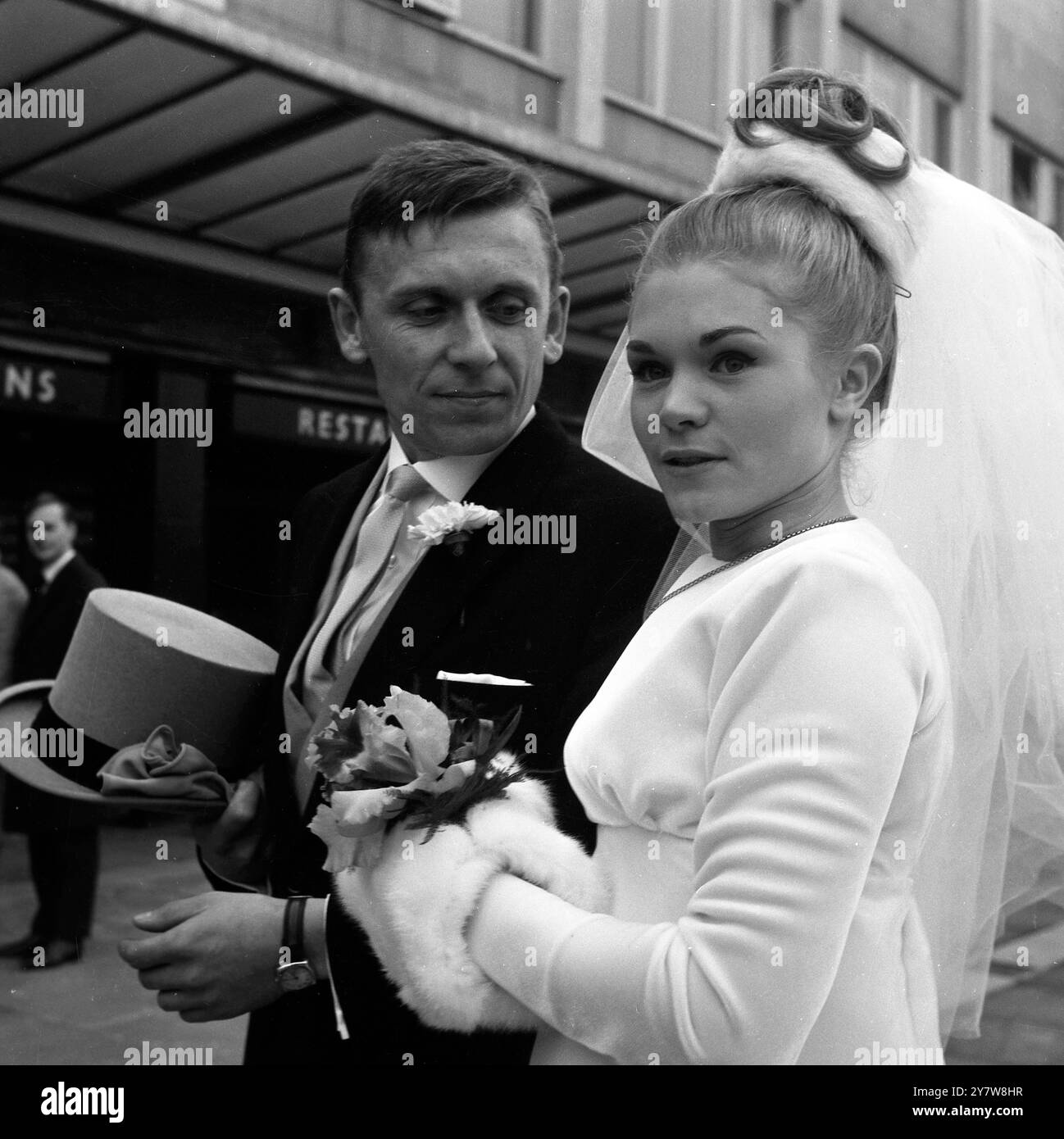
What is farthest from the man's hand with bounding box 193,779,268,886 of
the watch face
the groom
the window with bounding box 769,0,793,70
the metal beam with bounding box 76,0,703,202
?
the window with bounding box 769,0,793,70

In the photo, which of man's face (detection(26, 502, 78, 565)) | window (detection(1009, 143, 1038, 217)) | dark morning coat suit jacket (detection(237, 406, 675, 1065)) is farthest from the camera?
man's face (detection(26, 502, 78, 565))

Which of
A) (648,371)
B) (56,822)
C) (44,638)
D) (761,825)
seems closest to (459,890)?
(761,825)

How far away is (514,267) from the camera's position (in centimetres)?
156

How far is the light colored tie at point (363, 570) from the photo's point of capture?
5.33 ft

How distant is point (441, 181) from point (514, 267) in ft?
0.47

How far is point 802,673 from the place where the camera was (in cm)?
100

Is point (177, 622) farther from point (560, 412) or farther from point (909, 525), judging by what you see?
point (909, 525)

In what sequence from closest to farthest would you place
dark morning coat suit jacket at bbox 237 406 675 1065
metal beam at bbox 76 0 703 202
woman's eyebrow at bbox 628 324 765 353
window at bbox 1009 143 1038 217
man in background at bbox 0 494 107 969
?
woman's eyebrow at bbox 628 324 765 353 < dark morning coat suit jacket at bbox 237 406 675 1065 < window at bbox 1009 143 1038 217 < metal beam at bbox 76 0 703 202 < man in background at bbox 0 494 107 969

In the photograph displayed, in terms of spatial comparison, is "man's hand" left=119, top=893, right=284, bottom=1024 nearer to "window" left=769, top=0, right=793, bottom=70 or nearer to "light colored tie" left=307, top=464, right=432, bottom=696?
"light colored tie" left=307, top=464, right=432, bottom=696

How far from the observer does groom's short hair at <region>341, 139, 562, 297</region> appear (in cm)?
154

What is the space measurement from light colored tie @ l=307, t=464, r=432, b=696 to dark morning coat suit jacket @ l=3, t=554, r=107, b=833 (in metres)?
1.88

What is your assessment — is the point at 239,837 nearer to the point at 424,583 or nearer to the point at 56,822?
the point at 424,583

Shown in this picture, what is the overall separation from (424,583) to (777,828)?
70cm

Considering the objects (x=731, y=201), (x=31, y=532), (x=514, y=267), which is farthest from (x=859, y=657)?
(x=31, y=532)
